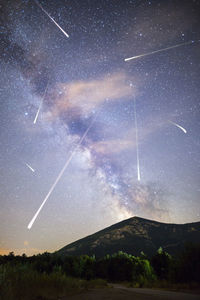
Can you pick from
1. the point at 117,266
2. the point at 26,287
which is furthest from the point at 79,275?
the point at 26,287

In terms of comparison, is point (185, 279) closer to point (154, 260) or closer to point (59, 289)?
point (59, 289)

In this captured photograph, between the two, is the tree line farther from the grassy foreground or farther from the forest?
the grassy foreground

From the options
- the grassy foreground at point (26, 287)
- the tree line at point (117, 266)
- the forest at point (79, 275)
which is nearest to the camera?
the grassy foreground at point (26, 287)

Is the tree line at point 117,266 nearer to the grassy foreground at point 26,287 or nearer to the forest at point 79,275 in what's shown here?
the forest at point 79,275

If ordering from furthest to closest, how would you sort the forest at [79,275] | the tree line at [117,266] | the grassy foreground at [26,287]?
the tree line at [117,266], the forest at [79,275], the grassy foreground at [26,287]

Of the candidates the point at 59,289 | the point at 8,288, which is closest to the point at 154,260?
the point at 59,289

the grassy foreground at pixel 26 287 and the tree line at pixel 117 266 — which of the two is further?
the tree line at pixel 117 266

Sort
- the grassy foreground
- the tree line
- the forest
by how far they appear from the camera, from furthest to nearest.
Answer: the tree line, the forest, the grassy foreground

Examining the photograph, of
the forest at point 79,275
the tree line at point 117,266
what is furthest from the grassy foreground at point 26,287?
the tree line at point 117,266

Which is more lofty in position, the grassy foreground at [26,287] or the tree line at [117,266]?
the grassy foreground at [26,287]

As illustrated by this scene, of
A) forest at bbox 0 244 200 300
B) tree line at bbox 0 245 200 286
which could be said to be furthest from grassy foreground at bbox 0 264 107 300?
tree line at bbox 0 245 200 286

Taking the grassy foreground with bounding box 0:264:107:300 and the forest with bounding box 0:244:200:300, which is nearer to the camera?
the grassy foreground with bounding box 0:264:107:300
